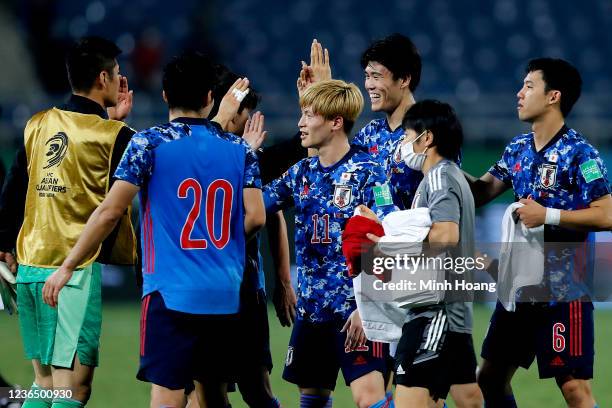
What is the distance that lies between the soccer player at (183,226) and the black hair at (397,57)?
1528 millimetres

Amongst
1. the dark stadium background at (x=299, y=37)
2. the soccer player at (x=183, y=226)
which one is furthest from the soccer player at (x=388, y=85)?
the dark stadium background at (x=299, y=37)

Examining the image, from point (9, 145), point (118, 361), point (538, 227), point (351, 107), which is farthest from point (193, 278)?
point (9, 145)

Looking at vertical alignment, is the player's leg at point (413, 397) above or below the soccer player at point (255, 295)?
below

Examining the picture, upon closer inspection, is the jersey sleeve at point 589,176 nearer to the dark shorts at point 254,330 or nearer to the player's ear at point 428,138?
the player's ear at point 428,138

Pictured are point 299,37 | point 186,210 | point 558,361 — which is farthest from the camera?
point 299,37

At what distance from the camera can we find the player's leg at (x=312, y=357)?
628cm

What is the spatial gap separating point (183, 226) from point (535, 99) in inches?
89.6

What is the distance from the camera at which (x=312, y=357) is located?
6320 millimetres

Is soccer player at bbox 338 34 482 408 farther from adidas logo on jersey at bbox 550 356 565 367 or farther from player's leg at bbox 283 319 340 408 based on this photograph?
adidas logo on jersey at bbox 550 356 565 367

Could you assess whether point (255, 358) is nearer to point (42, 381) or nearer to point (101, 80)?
point (42, 381)

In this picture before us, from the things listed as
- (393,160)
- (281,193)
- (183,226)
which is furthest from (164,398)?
(393,160)

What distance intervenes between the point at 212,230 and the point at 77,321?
3.59ft

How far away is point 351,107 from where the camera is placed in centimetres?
632

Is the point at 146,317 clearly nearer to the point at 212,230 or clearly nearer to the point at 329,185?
the point at 212,230
